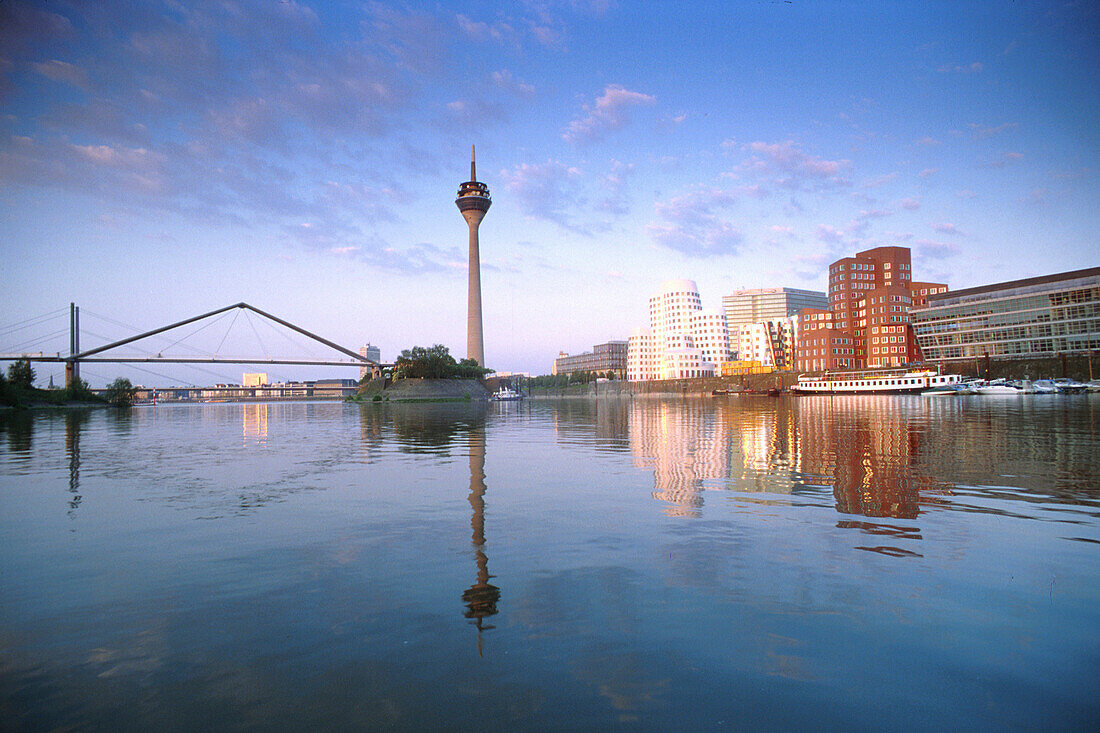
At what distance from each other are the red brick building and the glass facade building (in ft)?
16.3

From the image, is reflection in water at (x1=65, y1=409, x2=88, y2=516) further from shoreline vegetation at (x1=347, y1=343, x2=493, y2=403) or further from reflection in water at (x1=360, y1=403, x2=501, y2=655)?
shoreline vegetation at (x1=347, y1=343, x2=493, y2=403)

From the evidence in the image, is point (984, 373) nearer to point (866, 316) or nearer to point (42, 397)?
point (866, 316)

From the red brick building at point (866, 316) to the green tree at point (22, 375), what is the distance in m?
159

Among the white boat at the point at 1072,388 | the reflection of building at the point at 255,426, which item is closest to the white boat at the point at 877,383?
the white boat at the point at 1072,388

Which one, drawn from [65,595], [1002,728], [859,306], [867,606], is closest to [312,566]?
[65,595]

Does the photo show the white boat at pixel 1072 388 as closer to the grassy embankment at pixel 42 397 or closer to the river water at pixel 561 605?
the river water at pixel 561 605

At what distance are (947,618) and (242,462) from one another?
21.5 meters

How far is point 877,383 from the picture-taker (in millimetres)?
109375

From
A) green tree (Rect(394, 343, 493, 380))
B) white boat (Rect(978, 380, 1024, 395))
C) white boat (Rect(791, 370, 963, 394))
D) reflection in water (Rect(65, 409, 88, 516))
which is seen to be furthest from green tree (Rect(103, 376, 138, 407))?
white boat (Rect(978, 380, 1024, 395))

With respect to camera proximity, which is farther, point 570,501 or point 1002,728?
point 570,501

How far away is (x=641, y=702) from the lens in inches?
183

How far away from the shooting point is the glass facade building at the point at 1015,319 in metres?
102

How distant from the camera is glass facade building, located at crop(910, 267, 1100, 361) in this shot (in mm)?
102188

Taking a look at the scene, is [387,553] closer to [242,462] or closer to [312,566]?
[312,566]
